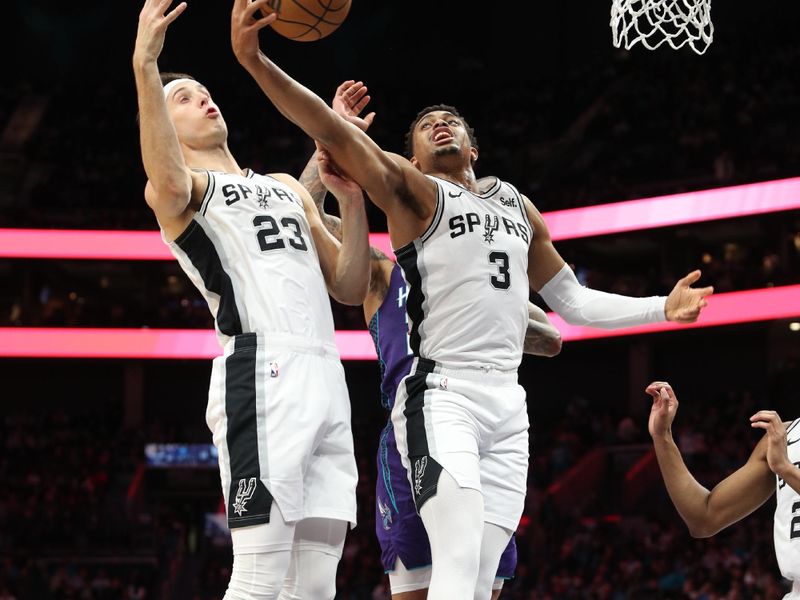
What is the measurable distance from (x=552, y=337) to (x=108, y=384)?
811 inches

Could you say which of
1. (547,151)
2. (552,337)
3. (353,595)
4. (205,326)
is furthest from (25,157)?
(552,337)

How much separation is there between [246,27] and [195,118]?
53 cm

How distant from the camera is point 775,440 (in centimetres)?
424

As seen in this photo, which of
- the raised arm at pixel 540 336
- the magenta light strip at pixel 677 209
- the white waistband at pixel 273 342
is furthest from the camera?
the magenta light strip at pixel 677 209

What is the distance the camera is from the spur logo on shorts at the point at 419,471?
4070mm

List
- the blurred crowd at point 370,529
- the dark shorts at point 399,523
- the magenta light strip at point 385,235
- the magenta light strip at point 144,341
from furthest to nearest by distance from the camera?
1. the magenta light strip at point 144,341
2. the magenta light strip at point 385,235
3. the blurred crowd at point 370,529
4. the dark shorts at point 399,523

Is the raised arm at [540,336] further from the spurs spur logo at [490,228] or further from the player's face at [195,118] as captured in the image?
the player's face at [195,118]

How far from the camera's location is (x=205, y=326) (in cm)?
1992

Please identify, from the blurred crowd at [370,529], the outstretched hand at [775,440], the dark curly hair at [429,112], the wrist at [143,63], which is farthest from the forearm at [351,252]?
the blurred crowd at [370,529]

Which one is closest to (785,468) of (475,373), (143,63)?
(475,373)

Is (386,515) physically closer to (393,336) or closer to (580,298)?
(393,336)

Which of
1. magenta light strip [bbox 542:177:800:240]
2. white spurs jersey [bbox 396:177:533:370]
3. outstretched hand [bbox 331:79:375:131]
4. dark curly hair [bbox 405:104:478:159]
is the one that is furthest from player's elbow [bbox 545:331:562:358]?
magenta light strip [bbox 542:177:800:240]

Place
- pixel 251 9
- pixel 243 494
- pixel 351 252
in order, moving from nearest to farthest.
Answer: pixel 243 494 → pixel 251 9 → pixel 351 252

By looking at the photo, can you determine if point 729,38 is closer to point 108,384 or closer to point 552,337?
point 108,384
